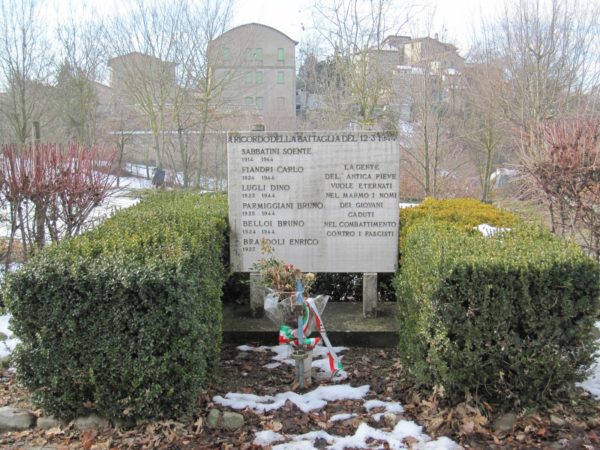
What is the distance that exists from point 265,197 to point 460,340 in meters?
2.83

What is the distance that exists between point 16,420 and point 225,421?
55.3 inches

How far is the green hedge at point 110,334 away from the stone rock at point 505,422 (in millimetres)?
1960

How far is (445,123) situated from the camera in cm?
2164

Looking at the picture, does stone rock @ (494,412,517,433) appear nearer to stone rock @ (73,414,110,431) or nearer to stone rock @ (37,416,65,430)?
stone rock @ (73,414,110,431)

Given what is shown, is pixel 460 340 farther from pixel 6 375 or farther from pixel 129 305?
pixel 6 375

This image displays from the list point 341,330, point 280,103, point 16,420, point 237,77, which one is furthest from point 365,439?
point 280,103

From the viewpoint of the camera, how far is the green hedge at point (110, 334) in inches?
134

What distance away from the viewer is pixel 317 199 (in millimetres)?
5812

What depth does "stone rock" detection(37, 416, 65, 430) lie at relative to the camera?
3.69m

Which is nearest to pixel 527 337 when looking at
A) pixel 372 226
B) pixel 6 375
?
pixel 372 226

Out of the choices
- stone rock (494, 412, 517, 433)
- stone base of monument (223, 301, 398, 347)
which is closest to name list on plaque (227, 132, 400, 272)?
stone base of monument (223, 301, 398, 347)

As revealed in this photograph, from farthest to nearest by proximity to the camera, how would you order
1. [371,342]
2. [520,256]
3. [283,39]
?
[283,39] < [371,342] < [520,256]

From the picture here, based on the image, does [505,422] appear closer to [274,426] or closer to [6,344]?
[274,426]

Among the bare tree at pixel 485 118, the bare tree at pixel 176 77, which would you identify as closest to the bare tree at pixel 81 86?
the bare tree at pixel 176 77
